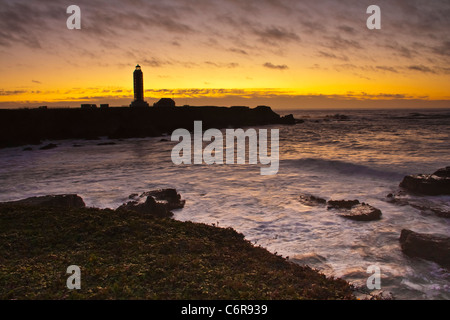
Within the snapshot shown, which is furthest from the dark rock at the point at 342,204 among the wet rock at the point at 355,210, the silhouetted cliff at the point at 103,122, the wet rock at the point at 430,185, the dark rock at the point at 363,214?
the silhouetted cliff at the point at 103,122

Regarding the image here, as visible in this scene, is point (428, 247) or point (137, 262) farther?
point (428, 247)

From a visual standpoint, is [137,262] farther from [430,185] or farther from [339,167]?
[339,167]

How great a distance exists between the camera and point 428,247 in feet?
27.8

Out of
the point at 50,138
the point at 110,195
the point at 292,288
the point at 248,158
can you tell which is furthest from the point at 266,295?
the point at 50,138

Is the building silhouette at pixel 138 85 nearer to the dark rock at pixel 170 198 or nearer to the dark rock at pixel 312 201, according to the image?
the dark rock at pixel 170 198

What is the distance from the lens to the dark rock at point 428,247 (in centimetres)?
816

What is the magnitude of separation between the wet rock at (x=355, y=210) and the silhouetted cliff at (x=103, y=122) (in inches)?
1734

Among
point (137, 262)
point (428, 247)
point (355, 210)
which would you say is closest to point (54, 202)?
point (137, 262)

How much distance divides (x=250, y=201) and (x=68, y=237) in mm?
8755

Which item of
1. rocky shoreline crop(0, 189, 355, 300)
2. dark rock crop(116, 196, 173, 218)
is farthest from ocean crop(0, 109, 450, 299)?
rocky shoreline crop(0, 189, 355, 300)

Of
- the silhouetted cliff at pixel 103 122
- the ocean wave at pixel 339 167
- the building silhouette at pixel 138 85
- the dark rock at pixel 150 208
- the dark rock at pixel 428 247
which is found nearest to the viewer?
the dark rock at pixel 428 247

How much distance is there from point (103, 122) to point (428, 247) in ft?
201

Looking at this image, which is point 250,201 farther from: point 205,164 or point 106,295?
point 205,164

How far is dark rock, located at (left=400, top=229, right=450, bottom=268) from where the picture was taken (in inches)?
321
